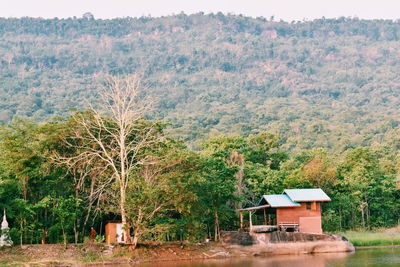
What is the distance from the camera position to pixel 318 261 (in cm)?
3203

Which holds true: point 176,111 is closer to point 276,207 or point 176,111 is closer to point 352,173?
point 352,173

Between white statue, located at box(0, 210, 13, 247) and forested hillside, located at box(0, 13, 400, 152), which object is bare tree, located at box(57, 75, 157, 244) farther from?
forested hillside, located at box(0, 13, 400, 152)

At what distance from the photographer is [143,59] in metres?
196

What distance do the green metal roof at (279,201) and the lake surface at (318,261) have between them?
419cm

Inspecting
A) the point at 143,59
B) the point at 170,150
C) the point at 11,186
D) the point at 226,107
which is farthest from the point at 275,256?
the point at 143,59

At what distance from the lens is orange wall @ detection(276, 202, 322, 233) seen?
131ft

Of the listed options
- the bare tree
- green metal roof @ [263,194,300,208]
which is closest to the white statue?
the bare tree

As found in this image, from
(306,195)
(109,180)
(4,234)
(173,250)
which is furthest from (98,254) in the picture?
(306,195)

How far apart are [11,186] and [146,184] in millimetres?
8822

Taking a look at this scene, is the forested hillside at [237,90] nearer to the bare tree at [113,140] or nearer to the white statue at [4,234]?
the bare tree at [113,140]

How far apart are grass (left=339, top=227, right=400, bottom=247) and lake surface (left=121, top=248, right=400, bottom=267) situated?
4436 mm

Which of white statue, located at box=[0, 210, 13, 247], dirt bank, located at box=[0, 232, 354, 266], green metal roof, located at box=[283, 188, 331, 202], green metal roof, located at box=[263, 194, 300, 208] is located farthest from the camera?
green metal roof, located at box=[283, 188, 331, 202]

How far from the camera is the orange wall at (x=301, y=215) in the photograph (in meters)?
40.0

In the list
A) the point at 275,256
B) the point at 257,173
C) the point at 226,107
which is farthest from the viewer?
the point at 226,107
